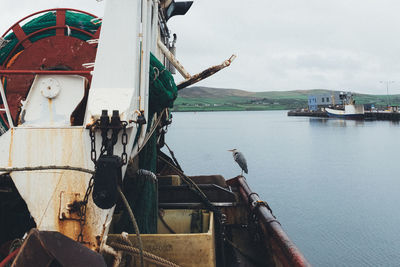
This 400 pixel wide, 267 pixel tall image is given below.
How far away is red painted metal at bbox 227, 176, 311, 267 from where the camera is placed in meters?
3.47

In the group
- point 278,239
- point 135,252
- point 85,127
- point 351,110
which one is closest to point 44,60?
point 85,127

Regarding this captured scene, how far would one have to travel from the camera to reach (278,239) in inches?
159

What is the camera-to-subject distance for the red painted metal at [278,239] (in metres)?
3.47

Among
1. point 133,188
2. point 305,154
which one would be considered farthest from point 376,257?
point 305,154

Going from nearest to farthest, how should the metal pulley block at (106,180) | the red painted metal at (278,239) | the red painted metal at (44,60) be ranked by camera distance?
the metal pulley block at (106,180), the red painted metal at (44,60), the red painted metal at (278,239)

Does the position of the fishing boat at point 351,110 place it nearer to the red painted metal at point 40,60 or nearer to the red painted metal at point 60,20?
the red painted metal at point 60,20

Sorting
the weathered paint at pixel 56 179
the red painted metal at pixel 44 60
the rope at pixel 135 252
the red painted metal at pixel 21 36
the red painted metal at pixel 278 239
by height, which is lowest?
the red painted metal at pixel 278 239

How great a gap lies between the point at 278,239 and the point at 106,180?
264cm

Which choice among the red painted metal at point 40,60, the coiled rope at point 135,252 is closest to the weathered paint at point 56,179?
the coiled rope at point 135,252

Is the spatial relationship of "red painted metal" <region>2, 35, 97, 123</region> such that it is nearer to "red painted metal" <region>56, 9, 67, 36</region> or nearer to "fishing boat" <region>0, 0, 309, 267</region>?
"fishing boat" <region>0, 0, 309, 267</region>

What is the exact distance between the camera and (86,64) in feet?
10.8

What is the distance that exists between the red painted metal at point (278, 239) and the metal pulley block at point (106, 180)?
2199mm

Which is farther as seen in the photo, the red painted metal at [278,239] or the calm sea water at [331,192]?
the calm sea water at [331,192]

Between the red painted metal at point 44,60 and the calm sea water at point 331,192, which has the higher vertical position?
the red painted metal at point 44,60
